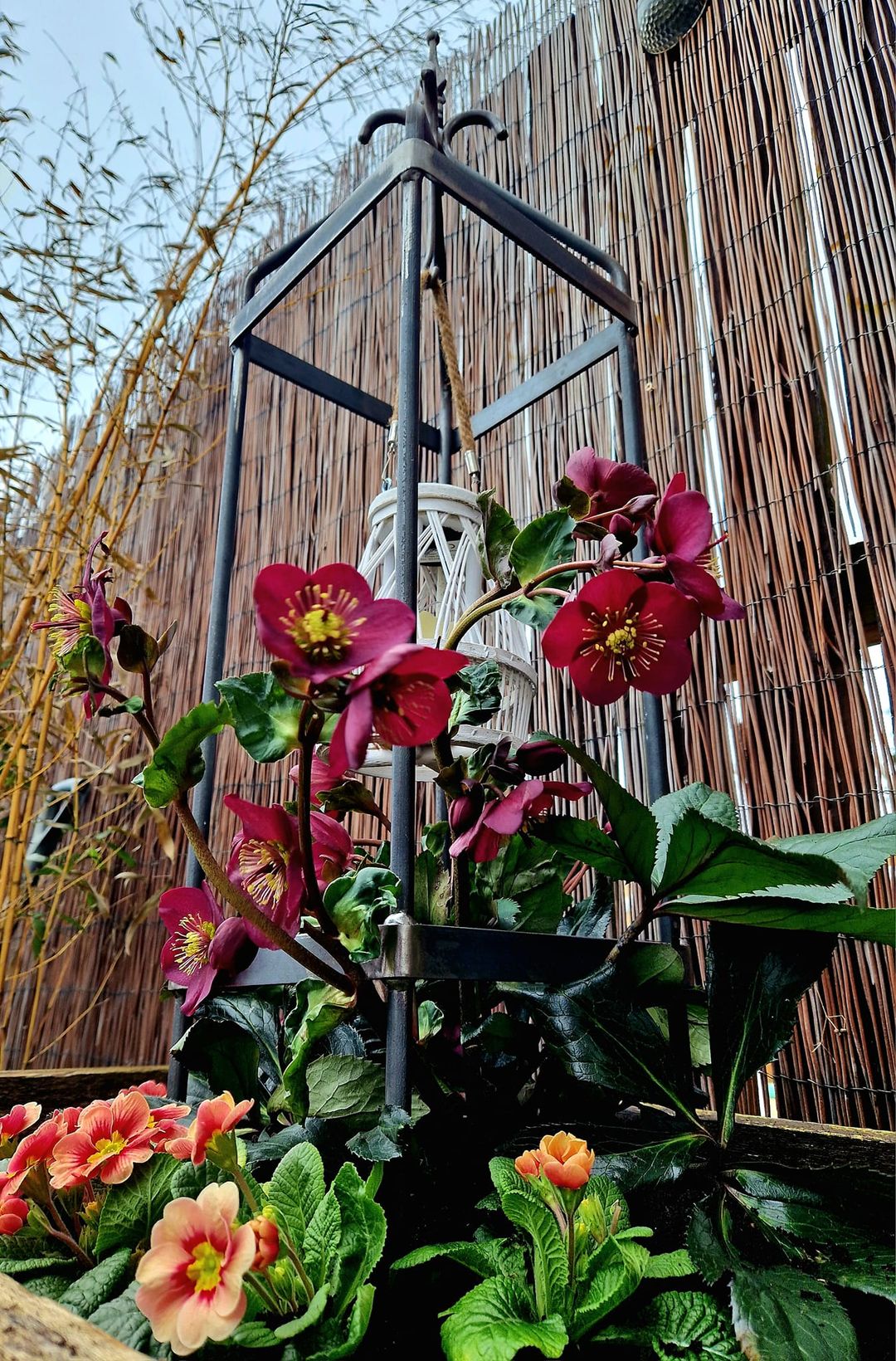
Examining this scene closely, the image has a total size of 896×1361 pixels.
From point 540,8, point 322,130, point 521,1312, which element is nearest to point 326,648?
point 521,1312

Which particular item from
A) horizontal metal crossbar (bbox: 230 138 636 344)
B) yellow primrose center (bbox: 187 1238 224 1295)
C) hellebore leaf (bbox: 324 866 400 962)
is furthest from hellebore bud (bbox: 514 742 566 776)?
horizontal metal crossbar (bbox: 230 138 636 344)

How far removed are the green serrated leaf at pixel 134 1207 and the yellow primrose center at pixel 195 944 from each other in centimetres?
16

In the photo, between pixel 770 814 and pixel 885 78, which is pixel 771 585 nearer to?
pixel 770 814

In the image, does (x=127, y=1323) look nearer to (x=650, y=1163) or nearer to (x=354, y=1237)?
(x=354, y=1237)

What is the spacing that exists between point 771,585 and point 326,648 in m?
0.80

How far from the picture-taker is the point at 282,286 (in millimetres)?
916

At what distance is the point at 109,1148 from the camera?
1.58ft

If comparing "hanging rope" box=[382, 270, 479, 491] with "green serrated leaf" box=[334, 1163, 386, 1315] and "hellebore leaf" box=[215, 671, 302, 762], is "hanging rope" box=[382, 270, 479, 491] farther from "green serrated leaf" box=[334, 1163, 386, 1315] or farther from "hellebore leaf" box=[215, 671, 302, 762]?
"green serrated leaf" box=[334, 1163, 386, 1315]

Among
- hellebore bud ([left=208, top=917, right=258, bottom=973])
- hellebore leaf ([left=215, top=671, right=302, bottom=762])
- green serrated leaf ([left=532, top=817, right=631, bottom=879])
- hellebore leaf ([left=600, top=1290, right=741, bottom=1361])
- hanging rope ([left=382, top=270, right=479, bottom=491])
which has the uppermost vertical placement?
hanging rope ([left=382, top=270, right=479, bottom=491])

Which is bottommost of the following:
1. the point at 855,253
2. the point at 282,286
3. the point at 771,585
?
the point at 771,585

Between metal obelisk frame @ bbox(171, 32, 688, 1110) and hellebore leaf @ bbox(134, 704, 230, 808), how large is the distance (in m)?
0.12

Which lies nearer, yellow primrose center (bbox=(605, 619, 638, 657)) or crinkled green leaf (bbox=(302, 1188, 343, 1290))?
crinkled green leaf (bbox=(302, 1188, 343, 1290))

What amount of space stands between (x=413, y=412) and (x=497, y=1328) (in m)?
0.56

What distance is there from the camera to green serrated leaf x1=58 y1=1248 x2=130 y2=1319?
0.42 metres
